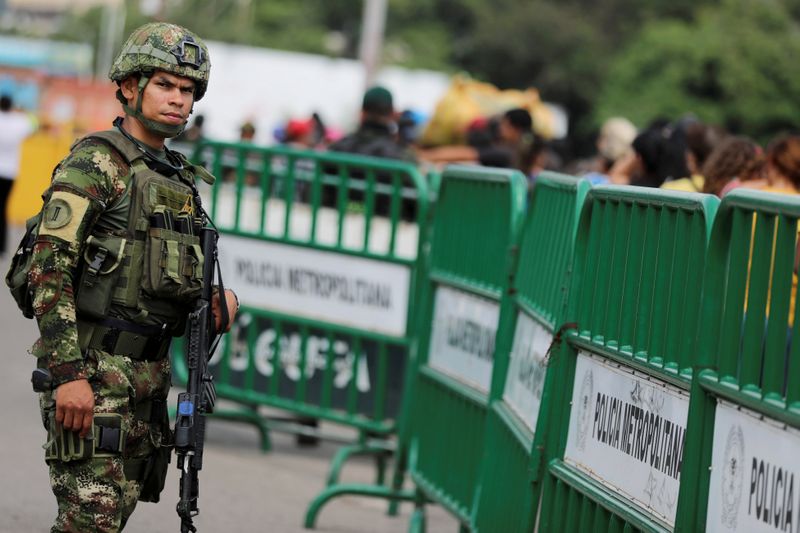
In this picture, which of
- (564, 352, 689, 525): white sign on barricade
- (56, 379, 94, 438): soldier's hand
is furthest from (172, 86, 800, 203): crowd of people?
(56, 379, 94, 438): soldier's hand

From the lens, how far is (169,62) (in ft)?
16.1

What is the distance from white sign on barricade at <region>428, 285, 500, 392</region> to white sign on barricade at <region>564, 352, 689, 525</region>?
1448mm

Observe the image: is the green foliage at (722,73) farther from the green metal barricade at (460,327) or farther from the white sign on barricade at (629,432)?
the white sign on barricade at (629,432)

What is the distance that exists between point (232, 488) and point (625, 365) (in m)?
4.09

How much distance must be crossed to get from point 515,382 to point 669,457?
1.80 m

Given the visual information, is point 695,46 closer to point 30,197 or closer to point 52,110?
point 52,110

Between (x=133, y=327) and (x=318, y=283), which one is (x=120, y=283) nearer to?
(x=133, y=327)

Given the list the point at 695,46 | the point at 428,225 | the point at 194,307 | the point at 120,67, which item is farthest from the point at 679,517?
the point at 695,46

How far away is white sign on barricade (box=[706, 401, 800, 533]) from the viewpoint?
3.58 metres

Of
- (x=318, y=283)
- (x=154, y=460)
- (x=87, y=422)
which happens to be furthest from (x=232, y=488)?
(x=87, y=422)

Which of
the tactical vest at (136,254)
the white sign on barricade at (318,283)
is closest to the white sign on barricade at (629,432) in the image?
the tactical vest at (136,254)

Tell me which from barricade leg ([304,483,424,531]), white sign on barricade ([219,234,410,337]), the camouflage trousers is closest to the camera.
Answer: the camouflage trousers

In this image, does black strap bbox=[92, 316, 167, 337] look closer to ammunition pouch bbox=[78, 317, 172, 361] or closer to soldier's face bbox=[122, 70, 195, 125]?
ammunition pouch bbox=[78, 317, 172, 361]

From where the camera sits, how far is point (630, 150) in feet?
37.1
